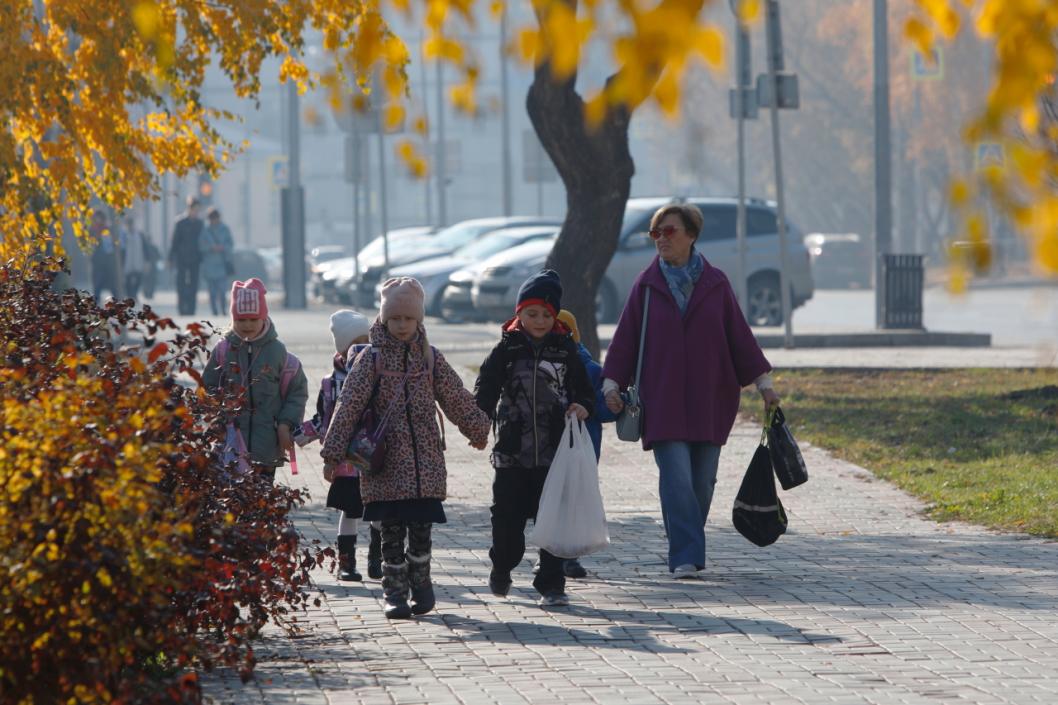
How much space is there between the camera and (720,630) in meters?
7.58

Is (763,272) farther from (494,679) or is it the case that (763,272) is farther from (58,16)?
(494,679)

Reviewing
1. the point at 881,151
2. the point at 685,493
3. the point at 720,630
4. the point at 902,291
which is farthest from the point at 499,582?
the point at 881,151

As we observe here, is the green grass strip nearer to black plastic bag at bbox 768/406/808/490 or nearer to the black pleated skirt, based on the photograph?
black plastic bag at bbox 768/406/808/490

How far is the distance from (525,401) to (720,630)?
1.33 meters

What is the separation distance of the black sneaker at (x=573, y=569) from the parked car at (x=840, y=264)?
174 ft

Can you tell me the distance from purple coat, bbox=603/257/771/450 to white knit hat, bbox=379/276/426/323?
1306mm

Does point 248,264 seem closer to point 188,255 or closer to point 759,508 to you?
point 188,255

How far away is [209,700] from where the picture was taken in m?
6.32

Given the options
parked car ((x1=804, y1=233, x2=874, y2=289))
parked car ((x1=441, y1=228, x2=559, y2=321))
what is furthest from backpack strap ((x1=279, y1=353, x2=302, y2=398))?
parked car ((x1=804, y1=233, x2=874, y2=289))

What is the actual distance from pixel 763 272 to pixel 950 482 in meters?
16.6

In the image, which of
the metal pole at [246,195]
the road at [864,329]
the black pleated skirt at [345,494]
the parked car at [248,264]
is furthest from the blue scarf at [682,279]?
the metal pole at [246,195]

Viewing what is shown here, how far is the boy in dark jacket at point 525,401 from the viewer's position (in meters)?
8.32

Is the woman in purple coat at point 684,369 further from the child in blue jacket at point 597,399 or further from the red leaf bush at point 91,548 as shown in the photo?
the red leaf bush at point 91,548

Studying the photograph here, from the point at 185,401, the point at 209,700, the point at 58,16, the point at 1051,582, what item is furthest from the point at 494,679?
the point at 58,16
